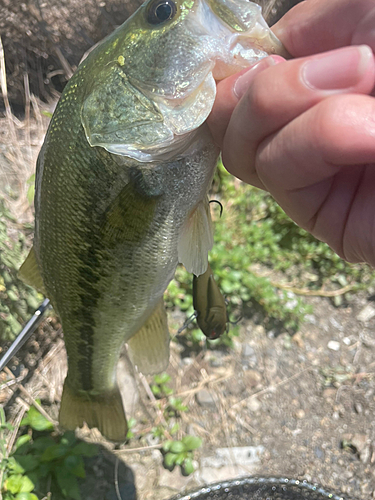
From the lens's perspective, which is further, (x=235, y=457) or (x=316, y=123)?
(x=235, y=457)

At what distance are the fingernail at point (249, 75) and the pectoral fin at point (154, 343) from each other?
34.1 inches

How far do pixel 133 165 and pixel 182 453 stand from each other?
67.8 inches

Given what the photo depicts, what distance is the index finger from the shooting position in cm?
65

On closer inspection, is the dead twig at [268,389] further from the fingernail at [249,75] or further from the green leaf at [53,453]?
the fingernail at [249,75]

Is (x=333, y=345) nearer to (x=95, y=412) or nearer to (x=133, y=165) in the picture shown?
(x=95, y=412)

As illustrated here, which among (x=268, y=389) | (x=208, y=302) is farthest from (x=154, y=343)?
(x=268, y=389)

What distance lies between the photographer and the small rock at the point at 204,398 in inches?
84.5

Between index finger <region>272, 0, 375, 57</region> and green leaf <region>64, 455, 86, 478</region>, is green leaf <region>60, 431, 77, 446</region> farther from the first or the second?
Result: index finger <region>272, 0, 375, 57</region>

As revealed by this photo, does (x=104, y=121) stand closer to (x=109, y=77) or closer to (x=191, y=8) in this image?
(x=109, y=77)

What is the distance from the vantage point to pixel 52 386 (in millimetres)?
2053

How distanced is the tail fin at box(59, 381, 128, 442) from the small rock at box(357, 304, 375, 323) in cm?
185

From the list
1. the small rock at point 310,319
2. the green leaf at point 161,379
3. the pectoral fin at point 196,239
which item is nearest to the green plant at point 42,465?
the green leaf at point 161,379

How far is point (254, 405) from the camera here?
7.12 ft

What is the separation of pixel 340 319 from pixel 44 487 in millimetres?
2091
